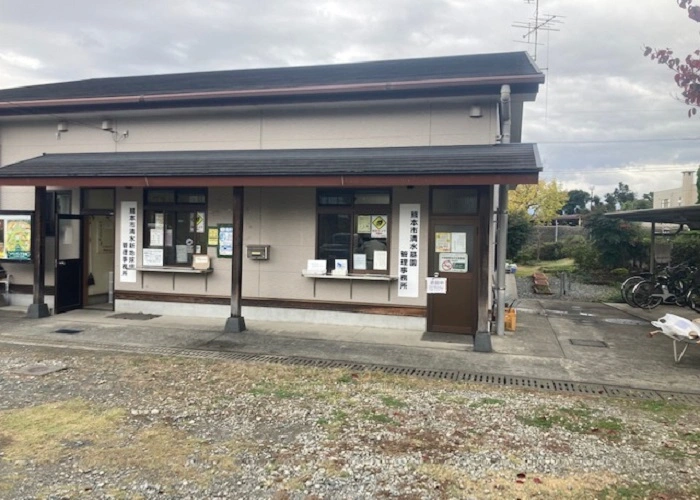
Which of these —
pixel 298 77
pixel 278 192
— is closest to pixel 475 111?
pixel 278 192

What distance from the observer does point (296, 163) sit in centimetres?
811

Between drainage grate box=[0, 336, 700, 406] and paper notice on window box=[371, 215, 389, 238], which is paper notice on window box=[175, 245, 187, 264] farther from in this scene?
paper notice on window box=[371, 215, 389, 238]

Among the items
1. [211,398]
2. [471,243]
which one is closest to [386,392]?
[211,398]

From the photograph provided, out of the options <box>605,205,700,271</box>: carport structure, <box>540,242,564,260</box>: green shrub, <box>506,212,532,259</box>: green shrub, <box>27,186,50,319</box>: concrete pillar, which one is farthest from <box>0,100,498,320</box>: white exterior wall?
<box>540,242,564,260</box>: green shrub

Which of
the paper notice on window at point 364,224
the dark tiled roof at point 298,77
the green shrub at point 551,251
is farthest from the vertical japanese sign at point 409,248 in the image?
the green shrub at point 551,251

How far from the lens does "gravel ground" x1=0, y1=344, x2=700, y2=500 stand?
3.39 m

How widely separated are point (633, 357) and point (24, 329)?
991cm

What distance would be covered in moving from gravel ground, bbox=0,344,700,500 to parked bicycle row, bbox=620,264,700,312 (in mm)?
7897

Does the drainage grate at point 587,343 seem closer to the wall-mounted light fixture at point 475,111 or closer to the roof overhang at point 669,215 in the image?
the roof overhang at point 669,215

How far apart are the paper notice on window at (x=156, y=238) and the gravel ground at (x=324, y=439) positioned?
166 inches

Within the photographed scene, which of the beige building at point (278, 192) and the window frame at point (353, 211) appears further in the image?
the window frame at point (353, 211)

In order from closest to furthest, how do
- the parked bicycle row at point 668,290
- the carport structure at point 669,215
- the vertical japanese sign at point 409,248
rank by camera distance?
the vertical japanese sign at point 409,248, the carport structure at point 669,215, the parked bicycle row at point 668,290

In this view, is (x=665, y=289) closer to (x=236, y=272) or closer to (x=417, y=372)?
(x=417, y=372)

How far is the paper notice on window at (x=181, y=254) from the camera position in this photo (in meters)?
9.82
